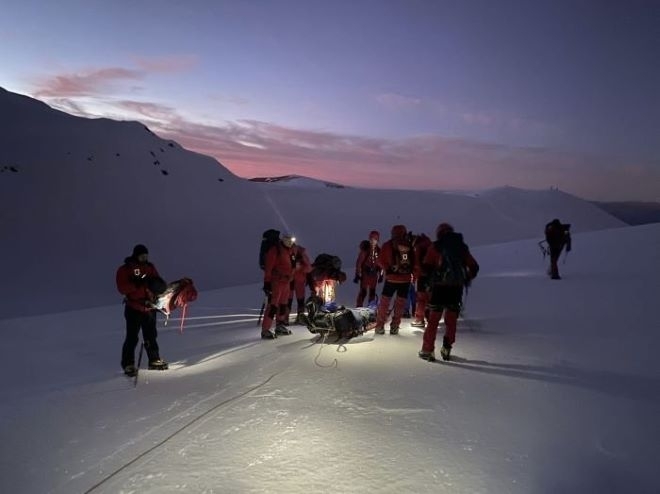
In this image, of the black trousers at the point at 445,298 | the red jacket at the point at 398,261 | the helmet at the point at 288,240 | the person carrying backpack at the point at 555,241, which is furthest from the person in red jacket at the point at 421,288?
the person carrying backpack at the point at 555,241

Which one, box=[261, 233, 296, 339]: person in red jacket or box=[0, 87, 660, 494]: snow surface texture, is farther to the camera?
box=[261, 233, 296, 339]: person in red jacket

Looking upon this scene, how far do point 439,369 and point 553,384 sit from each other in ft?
3.99

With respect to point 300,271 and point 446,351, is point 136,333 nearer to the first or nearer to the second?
point 300,271

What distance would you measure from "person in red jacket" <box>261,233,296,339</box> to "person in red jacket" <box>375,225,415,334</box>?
169 centimetres

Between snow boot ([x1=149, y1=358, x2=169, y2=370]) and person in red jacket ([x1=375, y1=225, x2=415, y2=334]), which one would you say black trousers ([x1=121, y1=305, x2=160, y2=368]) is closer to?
snow boot ([x1=149, y1=358, x2=169, y2=370])

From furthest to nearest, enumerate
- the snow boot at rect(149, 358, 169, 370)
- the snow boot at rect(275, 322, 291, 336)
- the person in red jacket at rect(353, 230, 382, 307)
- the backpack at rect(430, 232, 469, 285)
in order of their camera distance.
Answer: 1. the person in red jacket at rect(353, 230, 382, 307)
2. the snow boot at rect(275, 322, 291, 336)
3. the snow boot at rect(149, 358, 169, 370)
4. the backpack at rect(430, 232, 469, 285)

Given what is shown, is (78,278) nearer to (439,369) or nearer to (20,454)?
(20,454)

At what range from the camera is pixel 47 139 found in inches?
1281

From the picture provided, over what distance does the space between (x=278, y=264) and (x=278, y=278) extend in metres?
0.26

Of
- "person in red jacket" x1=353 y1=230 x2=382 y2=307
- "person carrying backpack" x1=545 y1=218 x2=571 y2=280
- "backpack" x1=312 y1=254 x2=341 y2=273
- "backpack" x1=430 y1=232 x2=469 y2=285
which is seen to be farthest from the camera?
"person carrying backpack" x1=545 y1=218 x2=571 y2=280

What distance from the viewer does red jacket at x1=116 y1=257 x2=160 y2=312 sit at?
225 inches

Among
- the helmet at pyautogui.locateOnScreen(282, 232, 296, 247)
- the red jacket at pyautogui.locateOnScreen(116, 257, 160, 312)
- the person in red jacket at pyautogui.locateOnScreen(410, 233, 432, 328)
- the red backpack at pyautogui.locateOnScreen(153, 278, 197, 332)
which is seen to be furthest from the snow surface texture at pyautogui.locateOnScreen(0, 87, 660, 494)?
the helmet at pyautogui.locateOnScreen(282, 232, 296, 247)

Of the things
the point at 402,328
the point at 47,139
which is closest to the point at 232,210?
the point at 47,139

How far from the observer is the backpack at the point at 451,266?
18.6ft
